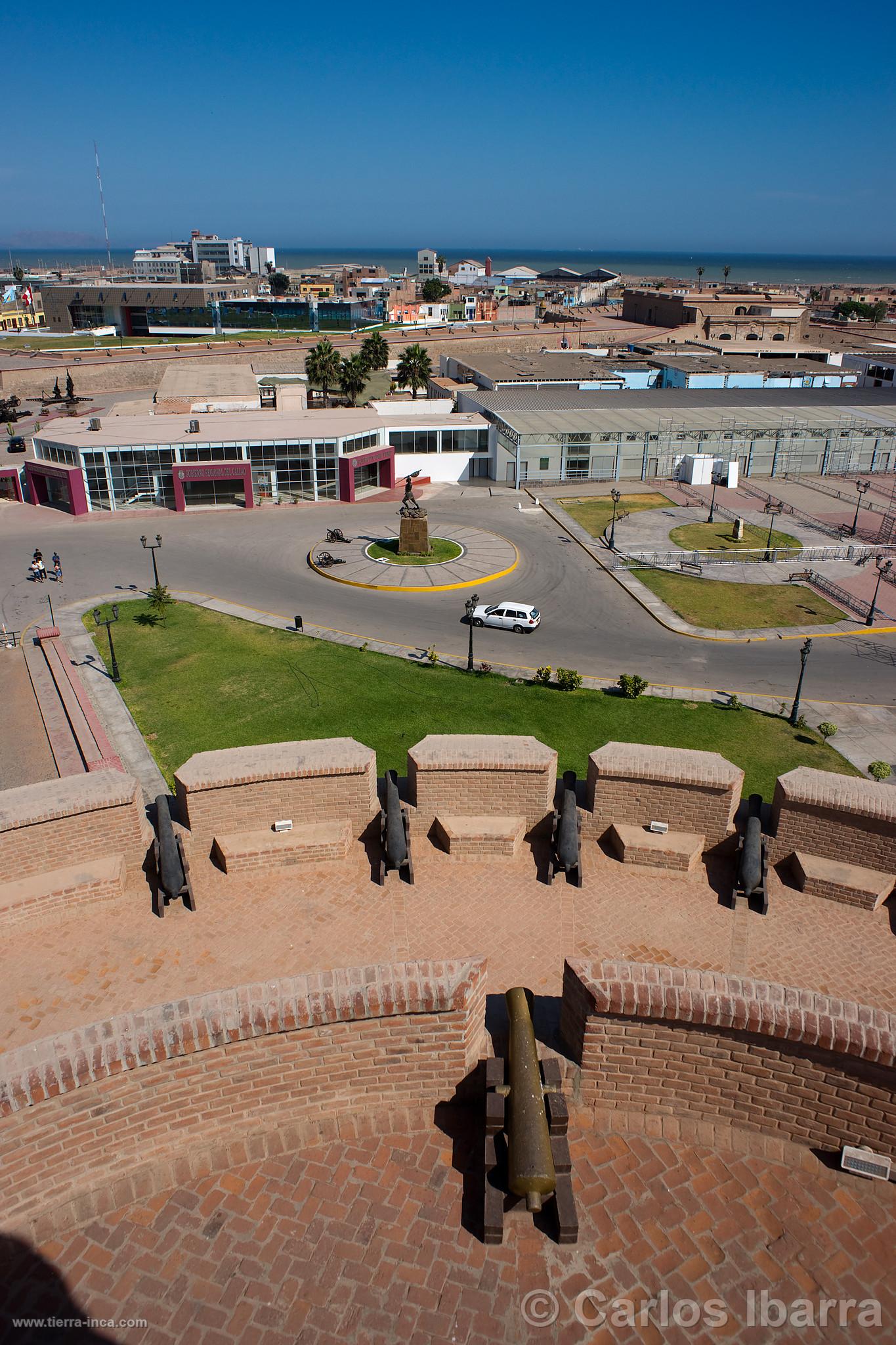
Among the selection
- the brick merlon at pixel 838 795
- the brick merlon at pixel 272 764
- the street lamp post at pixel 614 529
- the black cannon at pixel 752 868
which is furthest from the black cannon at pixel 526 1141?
the street lamp post at pixel 614 529

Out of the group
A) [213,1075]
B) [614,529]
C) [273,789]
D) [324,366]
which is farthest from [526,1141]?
[324,366]

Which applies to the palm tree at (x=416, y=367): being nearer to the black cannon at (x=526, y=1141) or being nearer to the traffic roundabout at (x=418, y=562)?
the traffic roundabout at (x=418, y=562)

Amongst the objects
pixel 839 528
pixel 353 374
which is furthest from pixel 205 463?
pixel 839 528

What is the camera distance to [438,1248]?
7965 millimetres

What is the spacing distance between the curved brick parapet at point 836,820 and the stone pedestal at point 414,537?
88.3ft

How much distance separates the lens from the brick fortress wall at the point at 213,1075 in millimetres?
7840

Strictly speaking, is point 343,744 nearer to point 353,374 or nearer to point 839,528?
point 839,528

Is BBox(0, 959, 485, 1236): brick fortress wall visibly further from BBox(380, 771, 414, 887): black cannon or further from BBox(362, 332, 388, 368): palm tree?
BBox(362, 332, 388, 368): palm tree

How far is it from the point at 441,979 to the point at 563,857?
234 inches

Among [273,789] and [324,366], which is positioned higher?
[324,366]

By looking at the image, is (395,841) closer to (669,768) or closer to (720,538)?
(669,768)

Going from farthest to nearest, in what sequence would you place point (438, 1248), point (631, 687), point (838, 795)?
point (631, 687), point (838, 795), point (438, 1248)

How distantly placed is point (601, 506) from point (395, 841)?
123ft

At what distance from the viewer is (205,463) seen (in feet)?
154
